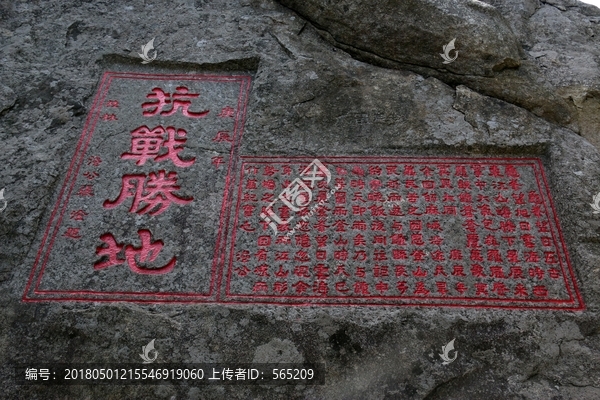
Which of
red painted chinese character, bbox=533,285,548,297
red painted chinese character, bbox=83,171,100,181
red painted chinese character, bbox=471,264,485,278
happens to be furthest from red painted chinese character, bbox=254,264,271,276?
red painted chinese character, bbox=533,285,548,297

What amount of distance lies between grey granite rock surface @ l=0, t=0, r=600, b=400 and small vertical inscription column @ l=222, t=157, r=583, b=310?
0.08 m

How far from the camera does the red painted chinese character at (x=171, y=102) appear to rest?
354 centimetres

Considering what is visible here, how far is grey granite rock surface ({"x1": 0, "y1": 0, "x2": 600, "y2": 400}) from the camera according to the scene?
2584 millimetres

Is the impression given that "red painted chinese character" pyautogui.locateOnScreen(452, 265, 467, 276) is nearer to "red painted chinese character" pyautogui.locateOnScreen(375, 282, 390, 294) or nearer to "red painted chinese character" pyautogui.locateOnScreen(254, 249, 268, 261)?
"red painted chinese character" pyautogui.locateOnScreen(375, 282, 390, 294)

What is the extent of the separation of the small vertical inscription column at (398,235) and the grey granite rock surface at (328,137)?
0.08 meters

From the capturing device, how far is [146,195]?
3.16 m

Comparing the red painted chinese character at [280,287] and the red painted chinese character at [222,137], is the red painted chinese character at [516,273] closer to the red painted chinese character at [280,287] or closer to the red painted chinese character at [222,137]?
the red painted chinese character at [280,287]

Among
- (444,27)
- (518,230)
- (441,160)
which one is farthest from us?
(444,27)

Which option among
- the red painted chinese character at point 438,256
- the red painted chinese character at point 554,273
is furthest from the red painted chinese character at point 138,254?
the red painted chinese character at point 554,273

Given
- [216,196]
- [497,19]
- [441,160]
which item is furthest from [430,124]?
[216,196]

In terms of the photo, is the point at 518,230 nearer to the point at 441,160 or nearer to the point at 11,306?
the point at 441,160

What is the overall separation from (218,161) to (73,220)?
0.94m

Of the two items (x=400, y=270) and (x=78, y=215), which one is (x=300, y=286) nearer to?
(x=400, y=270)

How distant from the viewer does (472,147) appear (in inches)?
129
